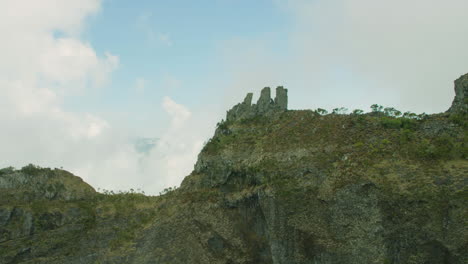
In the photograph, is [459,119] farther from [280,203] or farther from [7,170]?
[7,170]

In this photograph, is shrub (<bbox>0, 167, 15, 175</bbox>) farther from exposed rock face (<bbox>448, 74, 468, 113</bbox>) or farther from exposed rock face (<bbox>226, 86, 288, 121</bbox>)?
exposed rock face (<bbox>448, 74, 468, 113</bbox>)

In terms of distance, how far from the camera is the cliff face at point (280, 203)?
133ft

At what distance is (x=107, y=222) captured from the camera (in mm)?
56688

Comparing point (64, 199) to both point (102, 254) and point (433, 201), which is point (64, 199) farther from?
point (433, 201)

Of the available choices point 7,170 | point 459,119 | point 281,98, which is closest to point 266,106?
point 281,98

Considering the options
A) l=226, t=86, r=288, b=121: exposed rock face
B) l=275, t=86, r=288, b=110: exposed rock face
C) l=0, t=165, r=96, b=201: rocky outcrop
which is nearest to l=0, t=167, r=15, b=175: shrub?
l=0, t=165, r=96, b=201: rocky outcrop

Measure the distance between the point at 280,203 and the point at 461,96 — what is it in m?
20.0

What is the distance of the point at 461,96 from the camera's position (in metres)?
48.1

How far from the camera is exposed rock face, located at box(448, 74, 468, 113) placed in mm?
47250

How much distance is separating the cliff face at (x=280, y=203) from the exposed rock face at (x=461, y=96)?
55.3 inches

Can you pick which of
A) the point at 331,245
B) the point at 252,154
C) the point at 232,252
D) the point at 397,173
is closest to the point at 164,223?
the point at 232,252

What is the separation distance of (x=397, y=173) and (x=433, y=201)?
401 cm

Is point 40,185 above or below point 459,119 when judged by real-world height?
below

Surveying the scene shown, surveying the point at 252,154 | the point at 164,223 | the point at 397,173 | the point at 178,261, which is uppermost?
the point at 252,154
